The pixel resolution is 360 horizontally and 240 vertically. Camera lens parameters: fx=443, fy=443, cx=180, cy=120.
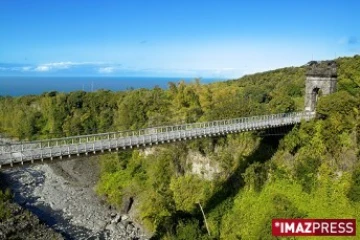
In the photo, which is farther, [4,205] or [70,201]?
[70,201]

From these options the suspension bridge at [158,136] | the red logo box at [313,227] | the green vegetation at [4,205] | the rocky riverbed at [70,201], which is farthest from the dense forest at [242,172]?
the green vegetation at [4,205]

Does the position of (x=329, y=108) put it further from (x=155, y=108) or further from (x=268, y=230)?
(x=155, y=108)

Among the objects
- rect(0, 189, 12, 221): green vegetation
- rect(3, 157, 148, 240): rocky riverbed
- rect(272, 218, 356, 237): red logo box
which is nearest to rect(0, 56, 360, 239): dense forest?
rect(272, 218, 356, 237): red logo box

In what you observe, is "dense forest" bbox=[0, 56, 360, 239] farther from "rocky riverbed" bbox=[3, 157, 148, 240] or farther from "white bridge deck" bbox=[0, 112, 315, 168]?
"white bridge deck" bbox=[0, 112, 315, 168]

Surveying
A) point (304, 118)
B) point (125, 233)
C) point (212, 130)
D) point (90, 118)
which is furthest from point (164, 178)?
point (90, 118)

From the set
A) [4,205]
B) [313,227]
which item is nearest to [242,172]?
[313,227]

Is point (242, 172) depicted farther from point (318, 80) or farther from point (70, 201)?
point (70, 201)
